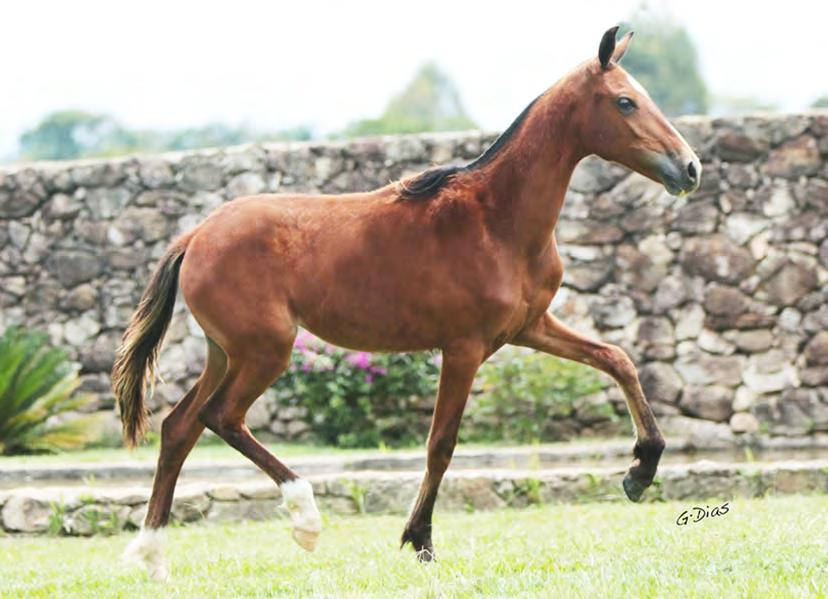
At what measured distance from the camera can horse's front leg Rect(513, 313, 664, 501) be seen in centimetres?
529

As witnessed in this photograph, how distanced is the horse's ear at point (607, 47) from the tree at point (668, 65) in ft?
153

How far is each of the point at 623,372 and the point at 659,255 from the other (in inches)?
282

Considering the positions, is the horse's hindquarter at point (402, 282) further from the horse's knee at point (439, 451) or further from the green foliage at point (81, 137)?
the green foliage at point (81, 137)

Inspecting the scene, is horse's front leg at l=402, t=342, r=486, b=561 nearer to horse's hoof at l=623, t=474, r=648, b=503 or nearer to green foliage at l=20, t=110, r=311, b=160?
horse's hoof at l=623, t=474, r=648, b=503

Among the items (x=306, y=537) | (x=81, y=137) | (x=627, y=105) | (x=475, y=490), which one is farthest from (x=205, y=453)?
(x=81, y=137)

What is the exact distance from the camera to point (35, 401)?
11.9 meters

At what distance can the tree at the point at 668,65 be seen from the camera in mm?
52562

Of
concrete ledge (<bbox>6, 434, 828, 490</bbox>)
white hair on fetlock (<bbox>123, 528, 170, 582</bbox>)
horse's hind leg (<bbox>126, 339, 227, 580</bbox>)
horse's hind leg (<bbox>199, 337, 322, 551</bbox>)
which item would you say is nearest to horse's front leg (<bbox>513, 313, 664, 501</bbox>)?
horse's hind leg (<bbox>199, 337, 322, 551</bbox>)

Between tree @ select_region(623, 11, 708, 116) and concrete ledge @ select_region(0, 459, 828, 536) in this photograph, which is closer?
concrete ledge @ select_region(0, 459, 828, 536)

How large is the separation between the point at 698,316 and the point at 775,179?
1429 millimetres

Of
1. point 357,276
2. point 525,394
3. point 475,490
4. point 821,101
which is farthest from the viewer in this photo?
point 821,101

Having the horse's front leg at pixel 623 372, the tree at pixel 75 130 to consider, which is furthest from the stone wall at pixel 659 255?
the tree at pixel 75 130

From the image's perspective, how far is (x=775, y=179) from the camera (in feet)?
40.0

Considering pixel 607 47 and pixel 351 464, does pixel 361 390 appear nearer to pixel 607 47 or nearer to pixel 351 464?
pixel 351 464
